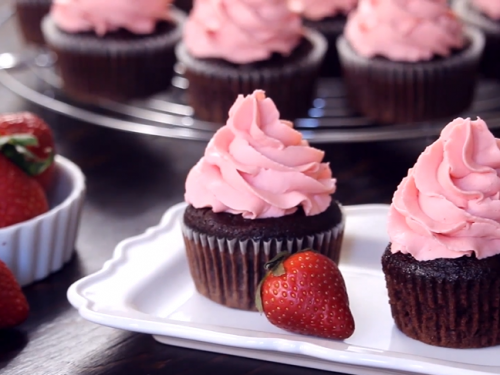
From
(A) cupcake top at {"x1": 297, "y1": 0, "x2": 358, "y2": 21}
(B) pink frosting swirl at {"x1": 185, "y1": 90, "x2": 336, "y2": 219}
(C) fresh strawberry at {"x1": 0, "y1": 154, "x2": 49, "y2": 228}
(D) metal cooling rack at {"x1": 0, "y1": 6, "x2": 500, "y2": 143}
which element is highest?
(B) pink frosting swirl at {"x1": 185, "y1": 90, "x2": 336, "y2": 219}

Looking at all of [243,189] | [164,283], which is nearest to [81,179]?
[164,283]

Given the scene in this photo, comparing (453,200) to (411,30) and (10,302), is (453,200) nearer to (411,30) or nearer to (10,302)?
(10,302)

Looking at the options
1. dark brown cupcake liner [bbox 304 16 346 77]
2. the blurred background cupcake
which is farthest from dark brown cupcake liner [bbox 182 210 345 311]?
the blurred background cupcake

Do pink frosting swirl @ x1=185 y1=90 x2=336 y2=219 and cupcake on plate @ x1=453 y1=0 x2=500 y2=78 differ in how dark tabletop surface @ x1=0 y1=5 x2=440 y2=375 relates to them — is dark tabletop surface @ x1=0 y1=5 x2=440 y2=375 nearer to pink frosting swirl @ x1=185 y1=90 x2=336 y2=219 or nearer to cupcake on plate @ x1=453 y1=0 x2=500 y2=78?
pink frosting swirl @ x1=185 y1=90 x2=336 y2=219

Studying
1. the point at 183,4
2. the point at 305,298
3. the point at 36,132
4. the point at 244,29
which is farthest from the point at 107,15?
the point at 305,298

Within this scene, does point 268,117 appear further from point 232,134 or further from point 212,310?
point 212,310

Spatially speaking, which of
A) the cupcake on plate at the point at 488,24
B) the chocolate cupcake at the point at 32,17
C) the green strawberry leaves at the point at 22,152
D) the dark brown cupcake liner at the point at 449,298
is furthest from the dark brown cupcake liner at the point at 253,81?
the dark brown cupcake liner at the point at 449,298

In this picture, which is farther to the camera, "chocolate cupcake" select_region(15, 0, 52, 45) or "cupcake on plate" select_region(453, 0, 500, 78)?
"chocolate cupcake" select_region(15, 0, 52, 45)
